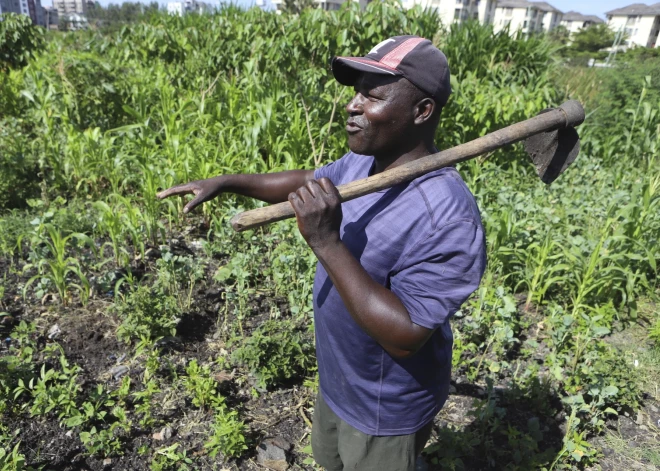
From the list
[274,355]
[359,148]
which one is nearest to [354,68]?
[359,148]

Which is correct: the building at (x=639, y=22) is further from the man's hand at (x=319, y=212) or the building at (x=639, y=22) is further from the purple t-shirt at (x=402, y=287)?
the man's hand at (x=319, y=212)

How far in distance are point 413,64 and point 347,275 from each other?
1.66 ft

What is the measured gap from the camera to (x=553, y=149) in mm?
1598

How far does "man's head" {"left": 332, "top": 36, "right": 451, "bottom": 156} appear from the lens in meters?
1.18

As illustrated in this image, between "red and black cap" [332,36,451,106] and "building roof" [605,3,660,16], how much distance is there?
76797 mm

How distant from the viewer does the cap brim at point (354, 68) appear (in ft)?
3.86

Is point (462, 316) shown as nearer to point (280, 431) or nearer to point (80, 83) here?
point (280, 431)

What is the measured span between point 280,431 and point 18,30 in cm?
651

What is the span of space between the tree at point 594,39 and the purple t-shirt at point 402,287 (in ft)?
204

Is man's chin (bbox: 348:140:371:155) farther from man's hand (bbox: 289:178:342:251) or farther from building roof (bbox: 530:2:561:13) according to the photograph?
building roof (bbox: 530:2:561:13)

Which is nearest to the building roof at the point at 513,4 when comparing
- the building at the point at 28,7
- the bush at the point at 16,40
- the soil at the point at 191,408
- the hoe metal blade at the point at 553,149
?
the building at the point at 28,7

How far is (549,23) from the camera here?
7800 centimetres

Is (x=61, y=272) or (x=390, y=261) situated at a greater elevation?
(x=390, y=261)

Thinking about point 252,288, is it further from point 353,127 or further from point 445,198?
point 445,198
